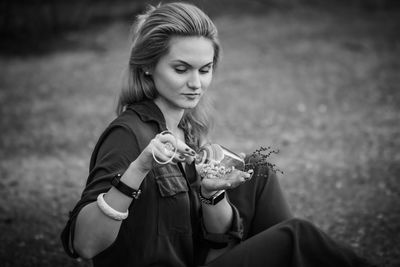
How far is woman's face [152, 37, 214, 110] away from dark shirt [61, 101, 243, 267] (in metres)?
0.17

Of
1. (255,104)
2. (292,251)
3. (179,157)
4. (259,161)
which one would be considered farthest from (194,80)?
(255,104)

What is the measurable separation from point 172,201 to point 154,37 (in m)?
0.89

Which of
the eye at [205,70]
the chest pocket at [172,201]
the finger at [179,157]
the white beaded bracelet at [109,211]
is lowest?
the chest pocket at [172,201]

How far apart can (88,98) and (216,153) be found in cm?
744

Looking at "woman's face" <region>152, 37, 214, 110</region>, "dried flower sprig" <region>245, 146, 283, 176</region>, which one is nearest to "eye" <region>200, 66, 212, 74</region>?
→ "woman's face" <region>152, 37, 214, 110</region>

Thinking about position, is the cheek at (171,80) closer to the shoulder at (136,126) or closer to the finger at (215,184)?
the shoulder at (136,126)

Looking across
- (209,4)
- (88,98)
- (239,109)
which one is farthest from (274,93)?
(209,4)

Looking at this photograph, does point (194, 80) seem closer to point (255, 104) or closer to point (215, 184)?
point (215, 184)

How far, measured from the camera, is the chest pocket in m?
2.58

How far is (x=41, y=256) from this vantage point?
4.04 m

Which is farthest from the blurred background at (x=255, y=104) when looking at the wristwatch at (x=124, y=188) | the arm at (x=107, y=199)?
the wristwatch at (x=124, y=188)

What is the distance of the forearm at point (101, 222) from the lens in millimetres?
2246

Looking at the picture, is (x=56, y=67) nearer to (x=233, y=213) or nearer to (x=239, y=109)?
(x=239, y=109)

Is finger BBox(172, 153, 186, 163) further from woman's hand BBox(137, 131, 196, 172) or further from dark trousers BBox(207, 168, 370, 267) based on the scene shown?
dark trousers BBox(207, 168, 370, 267)
